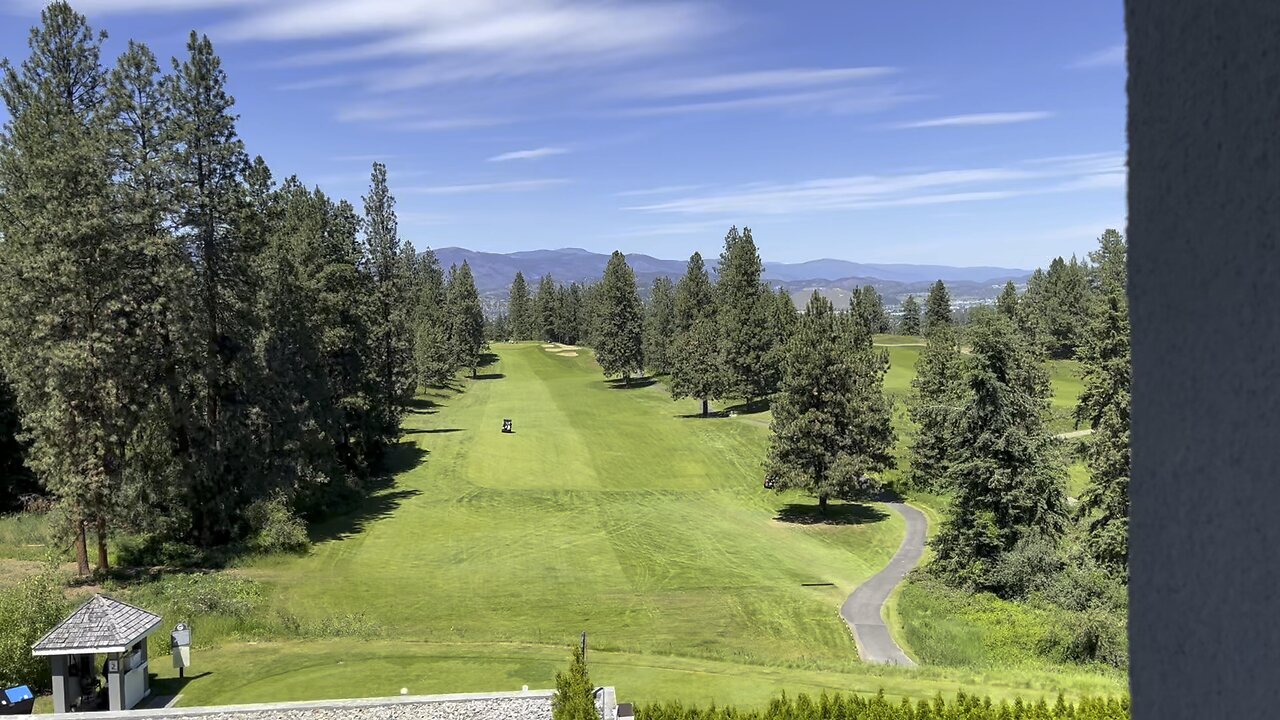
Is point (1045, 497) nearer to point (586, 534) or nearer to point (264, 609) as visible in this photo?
point (586, 534)

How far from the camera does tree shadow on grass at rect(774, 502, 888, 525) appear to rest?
4059cm

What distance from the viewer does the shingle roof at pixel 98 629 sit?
1653 centimetres

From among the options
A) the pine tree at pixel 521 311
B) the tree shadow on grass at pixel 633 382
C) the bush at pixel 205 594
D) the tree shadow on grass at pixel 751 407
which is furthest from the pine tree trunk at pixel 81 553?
the pine tree at pixel 521 311

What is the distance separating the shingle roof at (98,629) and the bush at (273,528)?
13565 millimetres

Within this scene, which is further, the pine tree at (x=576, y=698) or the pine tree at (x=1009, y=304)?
the pine tree at (x=1009, y=304)

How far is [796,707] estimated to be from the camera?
13.3 m

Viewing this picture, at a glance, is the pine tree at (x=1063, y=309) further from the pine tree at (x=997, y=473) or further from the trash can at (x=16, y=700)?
the trash can at (x=16, y=700)

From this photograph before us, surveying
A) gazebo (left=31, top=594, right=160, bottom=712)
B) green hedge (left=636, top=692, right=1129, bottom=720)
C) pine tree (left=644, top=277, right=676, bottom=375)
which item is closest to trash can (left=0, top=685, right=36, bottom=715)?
gazebo (left=31, top=594, right=160, bottom=712)

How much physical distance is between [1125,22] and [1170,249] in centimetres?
51

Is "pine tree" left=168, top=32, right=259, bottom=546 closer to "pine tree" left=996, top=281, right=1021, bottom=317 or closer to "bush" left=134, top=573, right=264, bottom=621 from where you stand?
"bush" left=134, top=573, right=264, bottom=621

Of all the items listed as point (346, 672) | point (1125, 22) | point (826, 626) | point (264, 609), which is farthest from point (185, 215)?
point (1125, 22)

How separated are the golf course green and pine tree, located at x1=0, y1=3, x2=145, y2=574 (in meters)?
6.28

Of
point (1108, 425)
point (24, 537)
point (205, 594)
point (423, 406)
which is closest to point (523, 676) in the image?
point (205, 594)

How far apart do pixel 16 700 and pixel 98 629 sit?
1.70 meters
